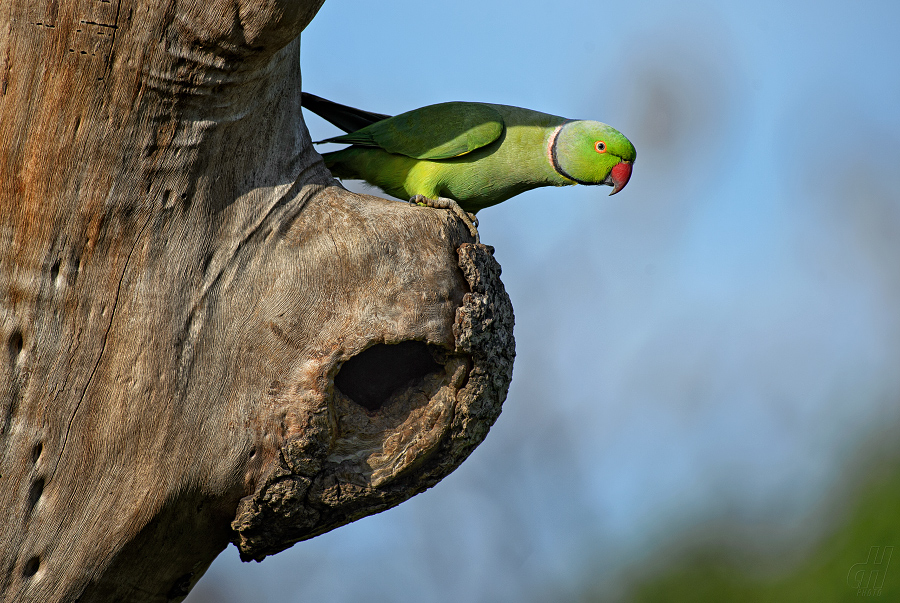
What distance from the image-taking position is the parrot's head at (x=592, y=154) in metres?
4.14

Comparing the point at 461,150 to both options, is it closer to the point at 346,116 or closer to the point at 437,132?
the point at 437,132

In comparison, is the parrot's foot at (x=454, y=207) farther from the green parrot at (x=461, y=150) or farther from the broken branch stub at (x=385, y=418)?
the broken branch stub at (x=385, y=418)

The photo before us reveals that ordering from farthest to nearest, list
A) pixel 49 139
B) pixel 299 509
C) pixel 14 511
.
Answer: pixel 299 509 < pixel 14 511 < pixel 49 139

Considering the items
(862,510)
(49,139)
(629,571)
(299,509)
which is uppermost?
(49,139)

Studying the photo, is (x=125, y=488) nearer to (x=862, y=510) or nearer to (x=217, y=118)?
(x=217, y=118)

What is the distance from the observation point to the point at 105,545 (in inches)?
101

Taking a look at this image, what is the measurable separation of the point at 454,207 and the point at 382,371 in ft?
3.47

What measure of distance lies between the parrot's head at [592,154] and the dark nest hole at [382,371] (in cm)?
174

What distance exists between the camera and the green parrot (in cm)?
387

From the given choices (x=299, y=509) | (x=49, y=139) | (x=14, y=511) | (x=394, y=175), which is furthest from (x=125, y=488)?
(x=394, y=175)

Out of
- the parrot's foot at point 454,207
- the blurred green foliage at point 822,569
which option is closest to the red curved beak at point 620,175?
the parrot's foot at point 454,207

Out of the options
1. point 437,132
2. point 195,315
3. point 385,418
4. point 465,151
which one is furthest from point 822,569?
point 195,315

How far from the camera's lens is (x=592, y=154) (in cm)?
427

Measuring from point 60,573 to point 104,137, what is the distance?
5.22ft
